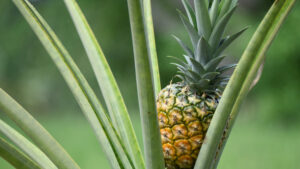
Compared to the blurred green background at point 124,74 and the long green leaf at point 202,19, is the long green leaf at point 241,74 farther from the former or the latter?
the blurred green background at point 124,74

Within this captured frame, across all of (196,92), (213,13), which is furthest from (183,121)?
(213,13)

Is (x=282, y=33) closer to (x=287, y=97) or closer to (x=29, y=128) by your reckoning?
(x=287, y=97)

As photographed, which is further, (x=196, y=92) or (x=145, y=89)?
(x=196, y=92)

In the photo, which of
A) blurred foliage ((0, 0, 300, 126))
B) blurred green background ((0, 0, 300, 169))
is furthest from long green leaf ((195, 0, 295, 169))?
blurred foliage ((0, 0, 300, 126))

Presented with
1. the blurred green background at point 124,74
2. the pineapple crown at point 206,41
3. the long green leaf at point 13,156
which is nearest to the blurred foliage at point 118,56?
the blurred green background at point 124,74

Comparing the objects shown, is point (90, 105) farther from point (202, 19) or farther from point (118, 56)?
point (118, 56)

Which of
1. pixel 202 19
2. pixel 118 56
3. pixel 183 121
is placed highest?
pixel 118 56

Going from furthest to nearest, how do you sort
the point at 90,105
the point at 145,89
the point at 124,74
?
1. the point at 124,74
2. the point at 90,105
3. the point at 145,89
